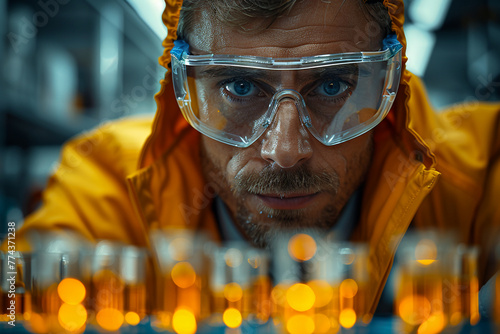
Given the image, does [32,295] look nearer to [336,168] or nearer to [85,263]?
[85,263]

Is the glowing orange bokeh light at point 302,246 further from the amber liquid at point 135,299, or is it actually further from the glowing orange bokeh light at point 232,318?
the amber liquid at point 135,299

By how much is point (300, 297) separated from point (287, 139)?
347mm

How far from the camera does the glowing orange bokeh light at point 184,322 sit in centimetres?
88

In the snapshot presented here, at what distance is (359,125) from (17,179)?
1.35 meters

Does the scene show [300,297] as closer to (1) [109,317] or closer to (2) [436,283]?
(2) [436,283]

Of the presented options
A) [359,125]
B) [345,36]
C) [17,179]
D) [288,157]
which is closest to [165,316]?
[288,157]

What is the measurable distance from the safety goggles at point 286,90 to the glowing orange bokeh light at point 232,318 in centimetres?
34

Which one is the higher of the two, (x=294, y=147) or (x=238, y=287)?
(x=294, y=147)

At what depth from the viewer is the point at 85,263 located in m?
0.96

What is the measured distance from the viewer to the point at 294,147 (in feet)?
2.64

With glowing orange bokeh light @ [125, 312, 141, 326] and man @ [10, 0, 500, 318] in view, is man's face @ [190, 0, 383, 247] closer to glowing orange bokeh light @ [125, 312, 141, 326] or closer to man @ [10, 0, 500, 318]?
man @ [10, 0, 500, 318]

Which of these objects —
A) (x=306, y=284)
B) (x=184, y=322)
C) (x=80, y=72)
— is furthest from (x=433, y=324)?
(x=80, y=72)

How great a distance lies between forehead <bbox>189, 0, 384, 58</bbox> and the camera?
803 mm

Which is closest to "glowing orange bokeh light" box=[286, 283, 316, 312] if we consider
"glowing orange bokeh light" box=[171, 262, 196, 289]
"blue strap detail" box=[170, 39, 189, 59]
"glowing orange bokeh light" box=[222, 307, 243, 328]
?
"glowing orange bokeh light" box=[222, 307, 243, 328]
